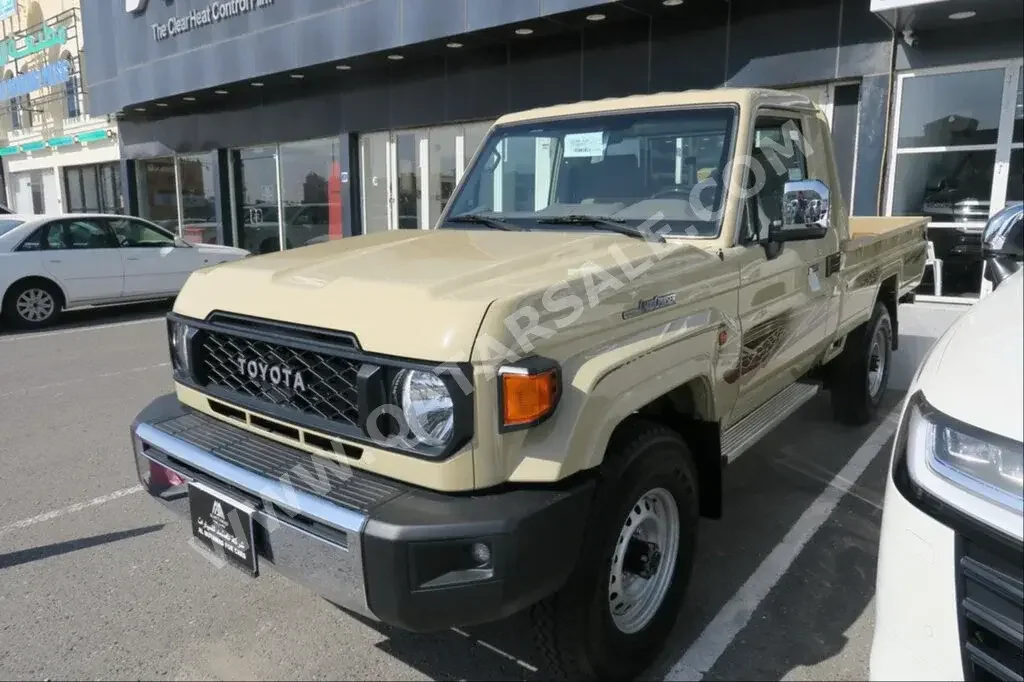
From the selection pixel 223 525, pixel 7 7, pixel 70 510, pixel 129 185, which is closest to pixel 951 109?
pixel 223 525

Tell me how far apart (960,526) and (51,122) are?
31.1 m

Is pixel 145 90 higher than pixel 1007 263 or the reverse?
higher

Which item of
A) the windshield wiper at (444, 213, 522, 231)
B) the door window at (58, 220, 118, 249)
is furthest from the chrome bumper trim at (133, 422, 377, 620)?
the door window at (58, 220, 118, 249)

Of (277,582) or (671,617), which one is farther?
(277,582)

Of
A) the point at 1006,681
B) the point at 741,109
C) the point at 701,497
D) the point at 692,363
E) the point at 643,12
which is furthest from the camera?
the point at 643,12

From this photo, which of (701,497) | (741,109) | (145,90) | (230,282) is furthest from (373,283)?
(145,90)

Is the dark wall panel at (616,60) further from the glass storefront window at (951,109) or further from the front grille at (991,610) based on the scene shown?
the front grille at (991,610)

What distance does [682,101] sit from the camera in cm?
353

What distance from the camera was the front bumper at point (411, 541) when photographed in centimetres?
209

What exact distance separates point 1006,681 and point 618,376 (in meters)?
1.26

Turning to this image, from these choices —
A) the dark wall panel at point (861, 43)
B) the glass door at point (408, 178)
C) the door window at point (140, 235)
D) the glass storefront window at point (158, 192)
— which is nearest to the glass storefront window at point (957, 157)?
the dark wall panel at point (861, 43)

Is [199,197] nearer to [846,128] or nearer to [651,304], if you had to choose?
[846,128]

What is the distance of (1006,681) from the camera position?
1.71m

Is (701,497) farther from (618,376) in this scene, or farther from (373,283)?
(373,283)
